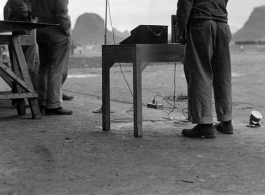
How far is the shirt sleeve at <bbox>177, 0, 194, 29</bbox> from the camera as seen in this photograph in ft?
16.2

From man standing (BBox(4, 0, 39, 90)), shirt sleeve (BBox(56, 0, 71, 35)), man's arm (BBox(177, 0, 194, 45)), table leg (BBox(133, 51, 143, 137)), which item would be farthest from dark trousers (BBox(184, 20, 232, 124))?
man standing (BBox(4, 0, 39, 90))

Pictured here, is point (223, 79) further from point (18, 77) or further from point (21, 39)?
point (21, 39)

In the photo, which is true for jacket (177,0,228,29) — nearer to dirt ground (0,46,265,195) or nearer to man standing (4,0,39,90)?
dirt ground (0,46,265,195)

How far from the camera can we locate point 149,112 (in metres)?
7.00

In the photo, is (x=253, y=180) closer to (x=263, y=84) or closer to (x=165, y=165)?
(x=165, y=165)

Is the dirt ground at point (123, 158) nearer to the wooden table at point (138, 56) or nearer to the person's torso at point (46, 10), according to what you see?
the wooden table at point (138, 56)

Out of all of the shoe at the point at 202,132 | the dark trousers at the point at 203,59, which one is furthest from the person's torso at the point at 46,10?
the shoe at the point at 202,132

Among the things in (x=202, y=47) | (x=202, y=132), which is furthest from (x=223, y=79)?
(x=202, y=132)

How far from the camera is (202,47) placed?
16.4 feet

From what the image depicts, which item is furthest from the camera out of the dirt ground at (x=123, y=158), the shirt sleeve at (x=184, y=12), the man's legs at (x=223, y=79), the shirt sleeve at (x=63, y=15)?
the shirt sleeve at (x=63, y=15)

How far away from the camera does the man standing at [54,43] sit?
6688 mm

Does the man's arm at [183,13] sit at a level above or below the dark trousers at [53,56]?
above

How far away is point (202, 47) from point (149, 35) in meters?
0.58

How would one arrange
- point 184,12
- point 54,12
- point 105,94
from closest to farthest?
point 184,12
point 105,94
point 54,12
